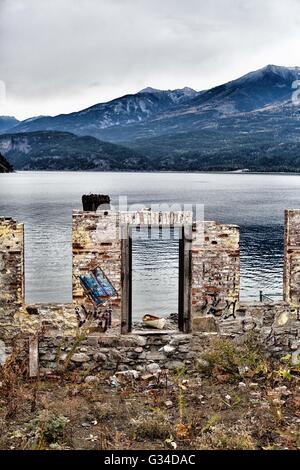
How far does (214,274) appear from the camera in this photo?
952 centimetres

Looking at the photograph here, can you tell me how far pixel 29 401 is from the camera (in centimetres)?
803

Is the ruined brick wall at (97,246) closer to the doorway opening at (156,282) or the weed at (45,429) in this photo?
the doorway opening at (156,282)

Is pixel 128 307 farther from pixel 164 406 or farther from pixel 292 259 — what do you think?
pixel 292 259

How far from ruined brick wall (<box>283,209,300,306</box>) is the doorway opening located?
1824 millimetres

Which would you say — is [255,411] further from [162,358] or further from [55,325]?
[55,325]

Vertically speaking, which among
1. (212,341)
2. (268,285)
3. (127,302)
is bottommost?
(268,285)

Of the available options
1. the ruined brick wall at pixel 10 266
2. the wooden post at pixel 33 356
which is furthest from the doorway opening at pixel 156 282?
A: the ruined brick wall at pixel 10 266

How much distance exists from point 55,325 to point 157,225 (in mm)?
2481

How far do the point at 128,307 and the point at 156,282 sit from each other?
2311cm

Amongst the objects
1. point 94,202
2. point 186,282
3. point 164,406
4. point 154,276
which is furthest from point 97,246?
point 154,276

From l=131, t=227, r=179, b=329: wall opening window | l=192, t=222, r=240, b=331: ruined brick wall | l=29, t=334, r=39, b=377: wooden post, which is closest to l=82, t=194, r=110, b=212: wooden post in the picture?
l=192, t=222, r=240, b=331: ruined brick wall

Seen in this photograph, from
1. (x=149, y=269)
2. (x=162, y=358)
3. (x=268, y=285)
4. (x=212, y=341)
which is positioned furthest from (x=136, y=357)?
(x=149, y=269)

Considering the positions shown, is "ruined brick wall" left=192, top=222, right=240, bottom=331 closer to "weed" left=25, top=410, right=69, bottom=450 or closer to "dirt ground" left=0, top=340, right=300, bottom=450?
"dirt ground" left=0, top=340, right=300, bottom=450

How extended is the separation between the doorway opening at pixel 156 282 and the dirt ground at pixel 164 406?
962mm
